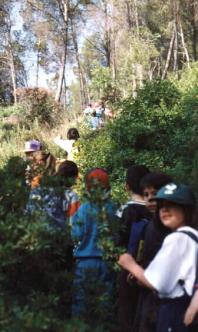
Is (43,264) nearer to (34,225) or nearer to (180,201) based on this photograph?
(34,225)

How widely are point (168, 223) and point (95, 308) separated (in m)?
0.84

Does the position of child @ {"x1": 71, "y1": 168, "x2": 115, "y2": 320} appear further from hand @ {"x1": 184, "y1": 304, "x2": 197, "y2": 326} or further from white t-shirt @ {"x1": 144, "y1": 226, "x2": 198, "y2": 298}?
hand @ {"x1": 184, "y1": 304, "x2": 197, "y2": 326}

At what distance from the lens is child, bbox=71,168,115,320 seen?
3428mm

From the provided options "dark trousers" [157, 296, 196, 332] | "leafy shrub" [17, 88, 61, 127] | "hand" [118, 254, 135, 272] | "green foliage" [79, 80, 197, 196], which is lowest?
"dark trousers" [157, 296, 196, 332]

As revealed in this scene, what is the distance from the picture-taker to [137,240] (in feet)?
12.8

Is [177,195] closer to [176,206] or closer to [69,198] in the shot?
[176,206]

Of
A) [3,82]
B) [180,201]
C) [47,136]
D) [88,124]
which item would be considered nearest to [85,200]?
[180,201]

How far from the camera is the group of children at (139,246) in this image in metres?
3.07

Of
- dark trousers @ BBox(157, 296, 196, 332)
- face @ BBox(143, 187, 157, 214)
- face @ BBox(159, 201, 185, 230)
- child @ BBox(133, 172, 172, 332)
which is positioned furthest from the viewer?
face @ BBox(143, 187, 157, 214)

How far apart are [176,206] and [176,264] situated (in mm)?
370

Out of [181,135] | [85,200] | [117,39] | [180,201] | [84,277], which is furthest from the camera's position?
[117,39]

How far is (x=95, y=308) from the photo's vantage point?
3652 millimetres

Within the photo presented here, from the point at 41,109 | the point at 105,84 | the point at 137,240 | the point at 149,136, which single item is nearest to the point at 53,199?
the point at 137,240

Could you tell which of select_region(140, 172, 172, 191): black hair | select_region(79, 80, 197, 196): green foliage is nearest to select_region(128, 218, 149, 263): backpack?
select_region(140, 172, 172, 191): black hair
